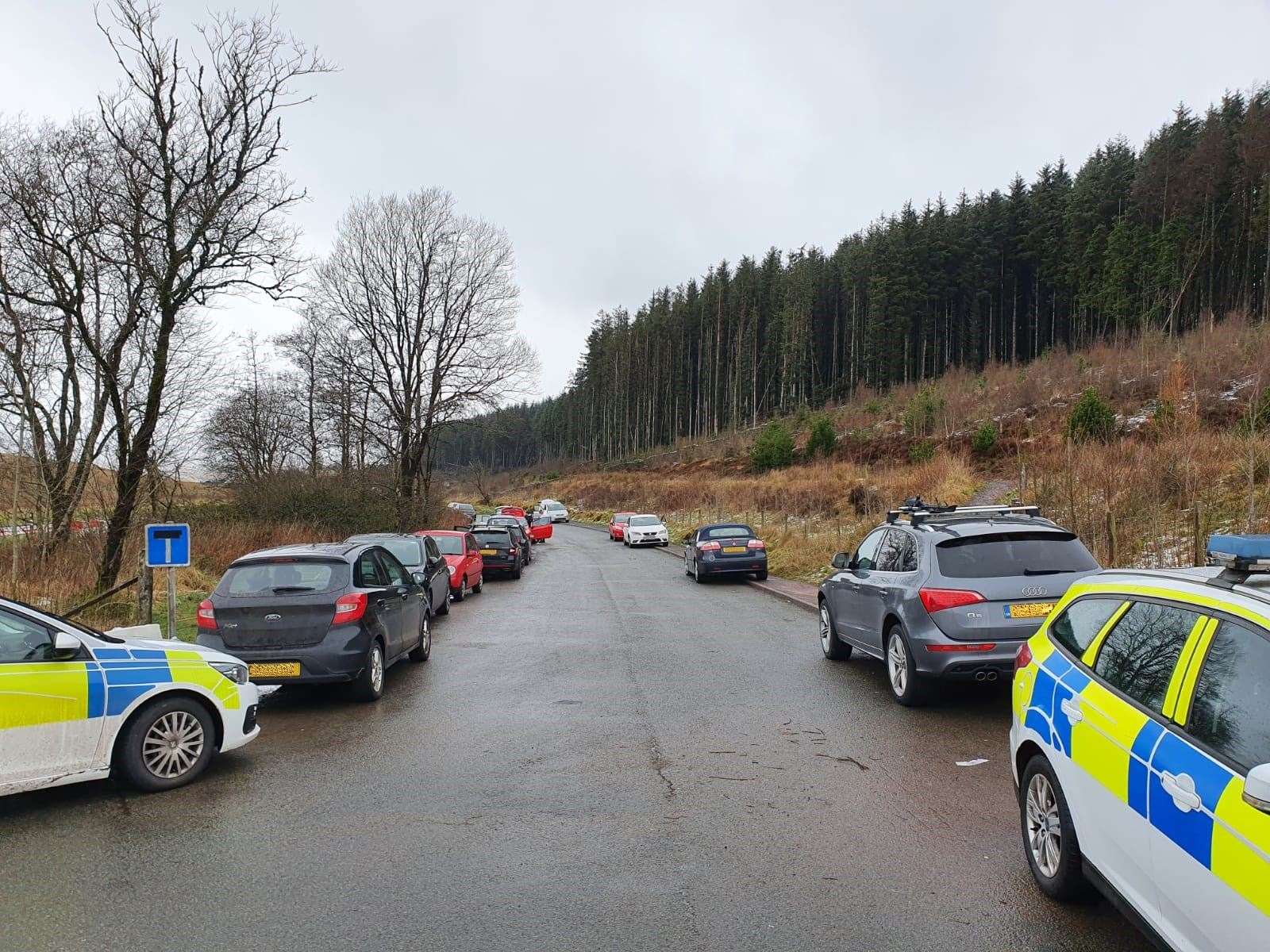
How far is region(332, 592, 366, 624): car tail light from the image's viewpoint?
834cm

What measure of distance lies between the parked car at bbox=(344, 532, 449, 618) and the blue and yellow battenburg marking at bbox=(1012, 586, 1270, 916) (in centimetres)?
1182

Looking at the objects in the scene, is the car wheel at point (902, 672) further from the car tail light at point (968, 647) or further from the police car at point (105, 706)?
the police car at point (105, 706)

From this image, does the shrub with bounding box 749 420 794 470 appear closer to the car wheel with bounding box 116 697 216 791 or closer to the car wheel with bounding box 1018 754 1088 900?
the car wheel with bounding box 116 697 216 791

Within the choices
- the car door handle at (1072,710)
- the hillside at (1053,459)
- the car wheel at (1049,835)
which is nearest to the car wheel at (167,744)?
the car wheel at (1049,835)

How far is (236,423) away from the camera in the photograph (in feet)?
145

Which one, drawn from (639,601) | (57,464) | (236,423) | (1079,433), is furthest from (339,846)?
(236,423)

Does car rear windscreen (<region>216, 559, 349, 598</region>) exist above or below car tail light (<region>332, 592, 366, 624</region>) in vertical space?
above

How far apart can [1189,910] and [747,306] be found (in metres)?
89.7

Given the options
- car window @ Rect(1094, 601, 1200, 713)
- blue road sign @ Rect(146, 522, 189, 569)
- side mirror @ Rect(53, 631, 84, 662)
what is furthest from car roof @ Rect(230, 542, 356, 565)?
car window @ Rect(1094, 601, 1200, 713)

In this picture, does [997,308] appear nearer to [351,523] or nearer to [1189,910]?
[351,523]

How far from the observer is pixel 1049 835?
4.00 meters

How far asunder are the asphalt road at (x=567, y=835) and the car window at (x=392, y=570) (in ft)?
5.21

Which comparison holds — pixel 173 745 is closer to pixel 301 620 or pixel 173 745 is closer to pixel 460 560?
pixel 301 620

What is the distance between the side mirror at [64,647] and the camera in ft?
17.6
